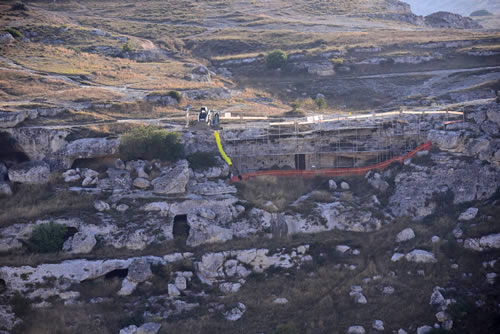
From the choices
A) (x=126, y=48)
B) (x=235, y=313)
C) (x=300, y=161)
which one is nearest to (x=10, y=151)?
(x=300, y=161)

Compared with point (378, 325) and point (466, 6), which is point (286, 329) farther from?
point (466, 6)

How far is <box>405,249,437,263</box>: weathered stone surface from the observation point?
2208cm

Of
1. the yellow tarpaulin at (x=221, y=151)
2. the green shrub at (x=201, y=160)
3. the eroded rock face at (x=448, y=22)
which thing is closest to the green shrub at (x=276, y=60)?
the yellow tarpaulin at (x=221, y=151)

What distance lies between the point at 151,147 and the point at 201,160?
282 centimetres

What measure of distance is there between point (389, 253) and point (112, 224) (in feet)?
41.6

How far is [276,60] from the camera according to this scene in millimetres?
53031

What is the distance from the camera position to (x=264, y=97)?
44.9 m

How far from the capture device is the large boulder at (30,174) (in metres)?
27.6

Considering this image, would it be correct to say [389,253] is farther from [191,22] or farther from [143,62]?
[191,22]

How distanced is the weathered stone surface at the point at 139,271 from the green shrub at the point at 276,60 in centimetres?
3437

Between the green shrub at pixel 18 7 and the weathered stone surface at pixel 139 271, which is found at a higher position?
the green shrub at pixel 18 7

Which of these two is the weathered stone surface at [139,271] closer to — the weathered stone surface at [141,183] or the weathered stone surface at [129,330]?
the weathered stone surface at [129,330]

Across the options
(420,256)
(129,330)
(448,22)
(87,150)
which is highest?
(448,22)

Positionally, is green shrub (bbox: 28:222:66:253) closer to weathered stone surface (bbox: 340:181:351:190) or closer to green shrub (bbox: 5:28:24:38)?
weathered stone surface (bbox: 340:181:351:190)
